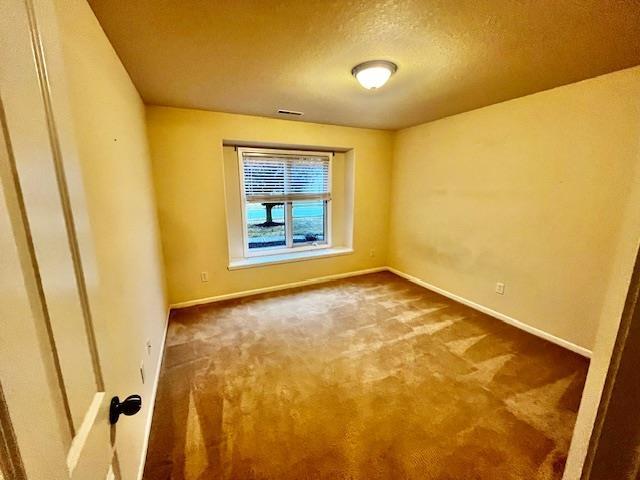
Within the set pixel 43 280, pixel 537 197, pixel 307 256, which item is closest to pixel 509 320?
pixel 537 197

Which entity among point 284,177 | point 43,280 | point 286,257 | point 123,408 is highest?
point 284,177

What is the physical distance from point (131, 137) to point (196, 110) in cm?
113

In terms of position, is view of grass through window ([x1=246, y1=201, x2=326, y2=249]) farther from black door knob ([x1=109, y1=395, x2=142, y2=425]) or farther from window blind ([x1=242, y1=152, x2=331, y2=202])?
black door knob ([x1=109, y1=395, x2=142, y2=425])

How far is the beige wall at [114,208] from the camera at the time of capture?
2.90ft

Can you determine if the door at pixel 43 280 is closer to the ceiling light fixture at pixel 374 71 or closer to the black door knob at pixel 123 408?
the black door knob at pixel 123 408

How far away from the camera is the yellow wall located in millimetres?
1906

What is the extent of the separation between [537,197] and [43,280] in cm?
311

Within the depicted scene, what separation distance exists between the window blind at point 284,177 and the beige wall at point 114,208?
1501 millimetres

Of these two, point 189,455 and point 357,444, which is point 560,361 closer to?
point 357,444

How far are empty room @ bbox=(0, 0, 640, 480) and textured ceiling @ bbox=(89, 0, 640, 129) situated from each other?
0.02 metres

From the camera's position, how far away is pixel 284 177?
3.59 meters

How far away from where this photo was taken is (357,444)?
1405 millimetres

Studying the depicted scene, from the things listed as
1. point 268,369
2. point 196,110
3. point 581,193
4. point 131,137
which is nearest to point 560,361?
point 581,193

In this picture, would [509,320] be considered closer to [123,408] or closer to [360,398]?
[360,398]
